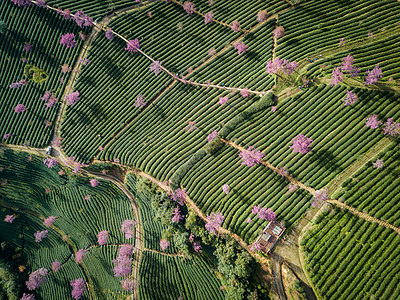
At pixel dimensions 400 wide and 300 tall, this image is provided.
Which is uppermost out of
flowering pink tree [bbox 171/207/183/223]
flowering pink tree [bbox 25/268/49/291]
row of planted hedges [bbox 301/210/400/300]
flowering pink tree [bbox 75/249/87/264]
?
row of planted hedges [bbox 301/210/400/300]

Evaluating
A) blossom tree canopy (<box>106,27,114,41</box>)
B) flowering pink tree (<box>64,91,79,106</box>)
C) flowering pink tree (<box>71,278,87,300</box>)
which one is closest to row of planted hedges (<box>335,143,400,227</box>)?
blossom tree canopy (<box>106,27,114,41</box>)

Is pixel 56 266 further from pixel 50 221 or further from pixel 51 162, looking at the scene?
pixel 51 162

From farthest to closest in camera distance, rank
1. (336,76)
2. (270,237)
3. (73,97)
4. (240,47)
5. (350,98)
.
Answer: (73,97) → (240,47) → (336,76) → (350,98) → (270,237)

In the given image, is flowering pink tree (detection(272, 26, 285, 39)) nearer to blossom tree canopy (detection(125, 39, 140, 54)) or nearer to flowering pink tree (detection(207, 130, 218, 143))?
flowering pink tree (detection(207, 130, 218, 143))

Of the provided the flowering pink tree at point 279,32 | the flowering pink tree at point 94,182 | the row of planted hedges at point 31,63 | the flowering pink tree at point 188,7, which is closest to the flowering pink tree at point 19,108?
the row of planted hedges at point 31,63

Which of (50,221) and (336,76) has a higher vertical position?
(336,76)

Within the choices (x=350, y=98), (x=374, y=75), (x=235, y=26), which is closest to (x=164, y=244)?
(x=350, y=98)
